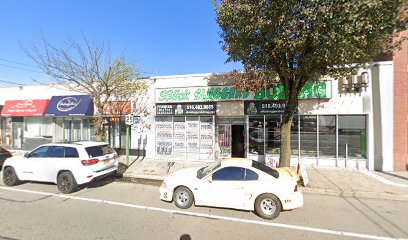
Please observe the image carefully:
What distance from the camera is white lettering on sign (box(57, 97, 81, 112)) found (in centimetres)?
1331

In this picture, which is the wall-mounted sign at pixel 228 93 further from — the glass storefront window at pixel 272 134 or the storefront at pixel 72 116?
the storefront at pixel 72 116

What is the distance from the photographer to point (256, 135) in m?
11.4

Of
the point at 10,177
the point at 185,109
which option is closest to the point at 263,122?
the point at 185,109

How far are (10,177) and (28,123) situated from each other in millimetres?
10452

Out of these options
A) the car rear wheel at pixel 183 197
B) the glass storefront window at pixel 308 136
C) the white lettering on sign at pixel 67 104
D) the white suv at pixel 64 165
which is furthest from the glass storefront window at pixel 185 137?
the car rear wheel at pixel 183 197

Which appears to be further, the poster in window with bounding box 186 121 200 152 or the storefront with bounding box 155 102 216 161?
the poster in window with bounding box 186 121 200 152

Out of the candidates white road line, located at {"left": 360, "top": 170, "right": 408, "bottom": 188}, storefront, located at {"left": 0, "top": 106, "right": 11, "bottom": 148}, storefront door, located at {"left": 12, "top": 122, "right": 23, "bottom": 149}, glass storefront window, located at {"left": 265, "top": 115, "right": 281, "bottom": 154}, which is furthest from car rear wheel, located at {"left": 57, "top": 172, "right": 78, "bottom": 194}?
storefront, located at {"left": 0, "top": 106, "right": 11, "bottom": 148}

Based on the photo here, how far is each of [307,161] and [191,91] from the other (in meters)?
7.28

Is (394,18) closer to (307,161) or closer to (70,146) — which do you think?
(307,161)

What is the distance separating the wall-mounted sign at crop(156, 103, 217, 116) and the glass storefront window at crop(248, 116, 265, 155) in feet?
7.40

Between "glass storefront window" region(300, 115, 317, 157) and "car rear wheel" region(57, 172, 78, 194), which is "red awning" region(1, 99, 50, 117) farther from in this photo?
"glass storefront window" region(300, 115, 317, 157)

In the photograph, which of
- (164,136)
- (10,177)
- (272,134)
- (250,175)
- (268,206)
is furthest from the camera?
(164,136)

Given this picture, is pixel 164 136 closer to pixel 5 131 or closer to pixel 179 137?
pixel 179 137

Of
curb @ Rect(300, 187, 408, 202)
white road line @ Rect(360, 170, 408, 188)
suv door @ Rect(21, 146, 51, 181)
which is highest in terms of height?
suv door @ Rect(21, 146, 51, 181)
